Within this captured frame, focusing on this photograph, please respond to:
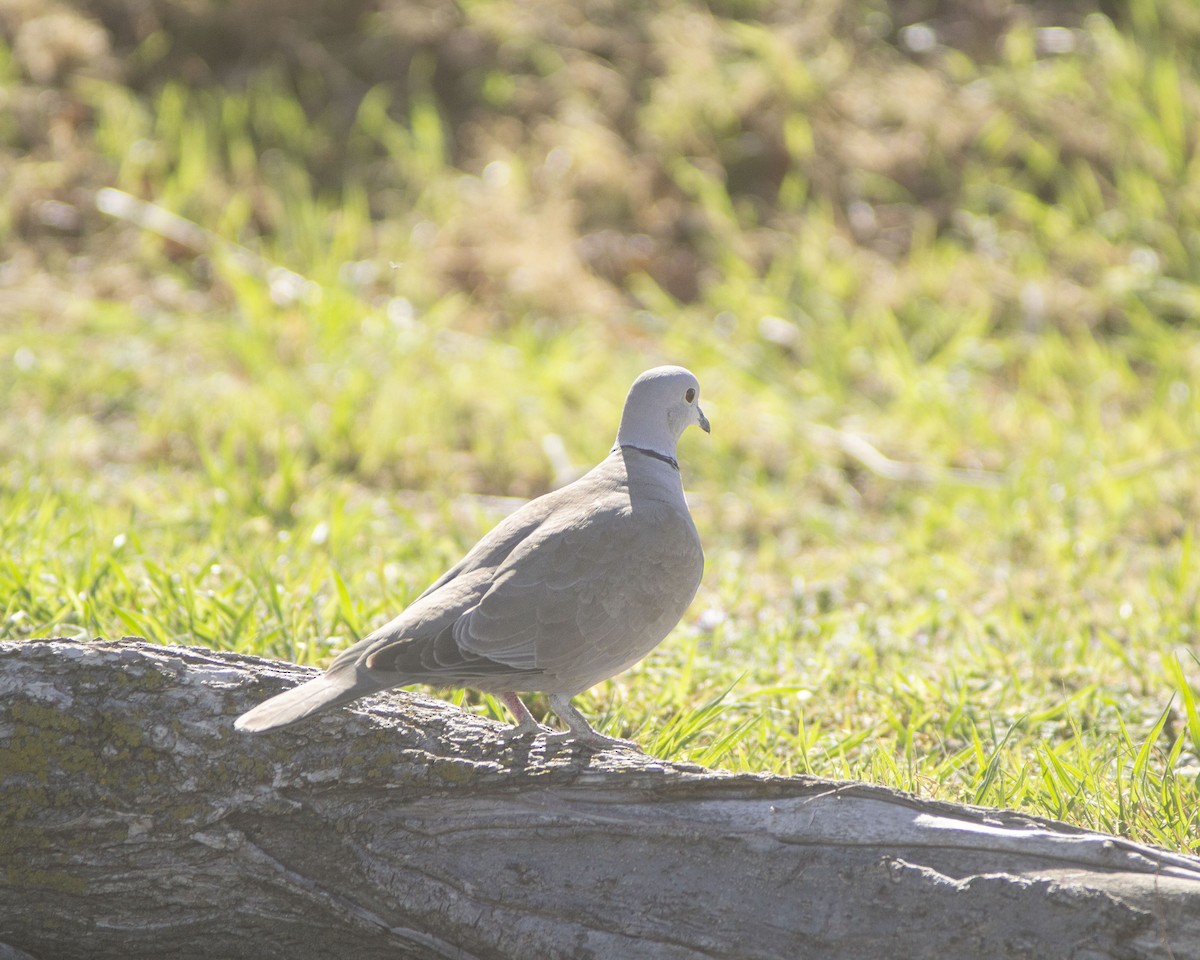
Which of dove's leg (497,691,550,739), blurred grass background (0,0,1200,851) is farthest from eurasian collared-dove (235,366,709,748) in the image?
blurred grass background (0,0,1200,851)

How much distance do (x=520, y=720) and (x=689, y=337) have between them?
404 centimetres

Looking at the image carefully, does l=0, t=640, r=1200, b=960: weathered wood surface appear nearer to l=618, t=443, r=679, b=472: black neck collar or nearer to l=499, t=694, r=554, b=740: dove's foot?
l=499, t=694, r=554, b=740: dove's foot

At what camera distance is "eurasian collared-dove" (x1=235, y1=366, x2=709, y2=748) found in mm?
2516

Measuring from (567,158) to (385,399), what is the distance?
280cm

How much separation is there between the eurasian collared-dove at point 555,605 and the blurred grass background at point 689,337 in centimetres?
42

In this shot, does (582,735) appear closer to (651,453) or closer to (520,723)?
(520,723)

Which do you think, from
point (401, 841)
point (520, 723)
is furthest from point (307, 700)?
point (520, 723)

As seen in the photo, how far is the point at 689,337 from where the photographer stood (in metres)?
6.64

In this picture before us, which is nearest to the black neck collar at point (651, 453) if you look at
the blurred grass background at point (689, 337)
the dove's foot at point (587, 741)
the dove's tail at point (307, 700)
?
the blurred grass background at point (689, 337)

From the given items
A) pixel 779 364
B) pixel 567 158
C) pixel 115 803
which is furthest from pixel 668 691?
pixel 567 158

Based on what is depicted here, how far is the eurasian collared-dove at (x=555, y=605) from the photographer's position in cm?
252

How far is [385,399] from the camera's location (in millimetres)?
5531

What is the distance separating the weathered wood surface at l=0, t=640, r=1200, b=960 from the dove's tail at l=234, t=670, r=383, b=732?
0.14 meters

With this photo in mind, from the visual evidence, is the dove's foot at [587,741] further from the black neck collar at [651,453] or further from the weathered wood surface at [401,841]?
the black neck collar at [651,453]
